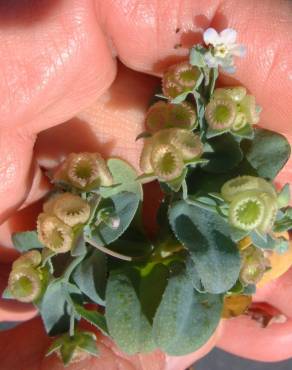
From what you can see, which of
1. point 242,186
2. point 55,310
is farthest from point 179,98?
point 55,310

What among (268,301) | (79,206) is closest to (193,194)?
(79,206)

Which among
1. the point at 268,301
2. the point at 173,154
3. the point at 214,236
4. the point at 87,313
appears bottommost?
the point at 268,301

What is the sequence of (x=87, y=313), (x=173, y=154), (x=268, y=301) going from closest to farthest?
(x=173, y=154) < (x=87, y=313) < (x=268, y=301)

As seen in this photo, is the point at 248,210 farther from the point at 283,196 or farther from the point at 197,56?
the point at 197,56

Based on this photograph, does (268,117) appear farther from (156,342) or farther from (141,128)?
(156,342)

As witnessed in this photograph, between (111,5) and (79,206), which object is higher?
(111,5)

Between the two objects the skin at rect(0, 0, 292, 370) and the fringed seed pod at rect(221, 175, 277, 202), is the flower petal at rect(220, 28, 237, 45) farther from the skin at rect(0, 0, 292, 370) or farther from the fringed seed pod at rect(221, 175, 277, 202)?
the fringed seed pod at rect(221, 175, 277, 202)
